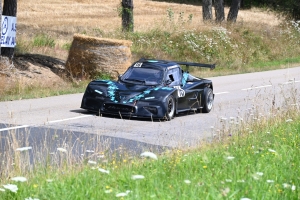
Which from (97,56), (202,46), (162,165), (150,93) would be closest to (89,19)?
(202,46)

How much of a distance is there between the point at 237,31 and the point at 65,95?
17.2 meters

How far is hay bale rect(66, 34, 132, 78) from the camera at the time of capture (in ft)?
73.4

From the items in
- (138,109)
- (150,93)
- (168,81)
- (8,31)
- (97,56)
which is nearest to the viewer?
(138,109)

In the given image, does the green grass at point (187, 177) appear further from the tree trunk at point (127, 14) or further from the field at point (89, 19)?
the tree trunk at point (127, 14)

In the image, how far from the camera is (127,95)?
1459 cm

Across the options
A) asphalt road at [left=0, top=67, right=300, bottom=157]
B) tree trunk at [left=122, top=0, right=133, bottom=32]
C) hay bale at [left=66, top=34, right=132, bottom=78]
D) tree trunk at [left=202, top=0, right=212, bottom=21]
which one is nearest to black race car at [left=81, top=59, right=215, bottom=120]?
asphalt road at [left=0, top=67, right=300, bottom=157]

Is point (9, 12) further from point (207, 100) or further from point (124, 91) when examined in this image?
point (124, 91)

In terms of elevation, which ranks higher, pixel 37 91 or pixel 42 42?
pixel 42 42

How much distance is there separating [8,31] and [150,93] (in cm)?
756

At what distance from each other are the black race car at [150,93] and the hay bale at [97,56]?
590 centimetres

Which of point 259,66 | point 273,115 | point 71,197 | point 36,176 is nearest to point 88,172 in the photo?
point 36,176

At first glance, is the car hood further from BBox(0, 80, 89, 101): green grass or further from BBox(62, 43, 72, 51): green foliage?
BBox(62, 43, 72, 51): green foliage

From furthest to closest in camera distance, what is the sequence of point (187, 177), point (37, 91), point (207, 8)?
point (207, 8), point (37, 91), point (187, 177)

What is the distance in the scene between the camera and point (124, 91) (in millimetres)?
14766
